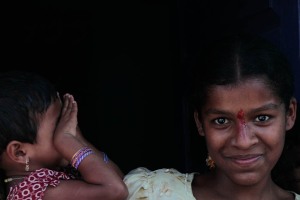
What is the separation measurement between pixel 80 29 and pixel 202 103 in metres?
2.36

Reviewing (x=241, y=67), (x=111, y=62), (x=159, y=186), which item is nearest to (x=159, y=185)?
(x=159, y=186)

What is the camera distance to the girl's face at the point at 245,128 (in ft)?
5.91

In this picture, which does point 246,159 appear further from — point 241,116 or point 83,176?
point 83,176

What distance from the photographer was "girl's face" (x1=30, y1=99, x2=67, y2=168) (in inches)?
75.9

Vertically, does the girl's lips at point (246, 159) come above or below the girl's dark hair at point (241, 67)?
below

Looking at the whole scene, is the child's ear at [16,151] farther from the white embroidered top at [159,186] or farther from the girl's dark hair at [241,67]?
the girl's dark hair at [241,67]

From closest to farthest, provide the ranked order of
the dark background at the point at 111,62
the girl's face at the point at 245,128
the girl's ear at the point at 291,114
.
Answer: the girl's face at the point at 245,128
the girl's ear at the point at 291,114
the dark background at the point at 111,62

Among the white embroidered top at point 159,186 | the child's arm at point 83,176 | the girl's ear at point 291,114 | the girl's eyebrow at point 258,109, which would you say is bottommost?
the white embroidered top at point 159,186

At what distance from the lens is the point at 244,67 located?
1801mm

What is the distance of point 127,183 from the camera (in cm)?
197

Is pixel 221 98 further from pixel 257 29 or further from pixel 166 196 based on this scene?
pixel 257 29

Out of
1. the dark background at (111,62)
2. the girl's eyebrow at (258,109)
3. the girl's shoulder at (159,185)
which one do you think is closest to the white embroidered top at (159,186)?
the girl's shoulder at (159,185)

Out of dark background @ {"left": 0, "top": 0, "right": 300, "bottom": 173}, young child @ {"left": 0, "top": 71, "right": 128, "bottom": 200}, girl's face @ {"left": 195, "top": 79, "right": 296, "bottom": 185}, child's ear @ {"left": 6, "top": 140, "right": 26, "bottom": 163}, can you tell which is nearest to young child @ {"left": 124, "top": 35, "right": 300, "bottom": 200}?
girl's face @ {"left": 195, "top": 79, "right": 296, "bottom": 185}

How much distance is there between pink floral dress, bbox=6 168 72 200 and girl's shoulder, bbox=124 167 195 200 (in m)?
0.24
